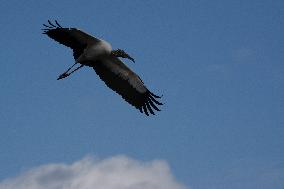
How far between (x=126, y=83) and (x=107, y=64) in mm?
937

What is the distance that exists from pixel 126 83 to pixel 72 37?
2540 mm

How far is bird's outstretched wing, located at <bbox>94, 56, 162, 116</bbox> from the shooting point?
26.3 meters

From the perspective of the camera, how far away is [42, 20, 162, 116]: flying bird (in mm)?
25344

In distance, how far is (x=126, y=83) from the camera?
26.6 m

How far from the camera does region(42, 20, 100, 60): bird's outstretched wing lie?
25111 mm

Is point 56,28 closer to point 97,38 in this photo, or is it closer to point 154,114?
point 97,38

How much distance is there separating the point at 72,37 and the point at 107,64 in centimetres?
162

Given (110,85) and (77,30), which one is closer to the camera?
(77,30)

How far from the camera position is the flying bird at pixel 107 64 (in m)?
25.3

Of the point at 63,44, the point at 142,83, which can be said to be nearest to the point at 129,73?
the point at 142,83

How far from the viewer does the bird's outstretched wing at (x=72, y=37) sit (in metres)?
25.1

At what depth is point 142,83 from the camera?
26.7 m

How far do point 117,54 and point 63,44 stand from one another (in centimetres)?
180

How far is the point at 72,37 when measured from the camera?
25422mm
